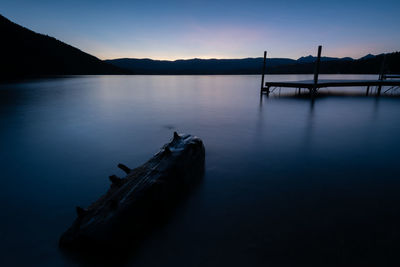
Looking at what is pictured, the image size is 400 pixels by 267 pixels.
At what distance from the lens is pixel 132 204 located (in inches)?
110

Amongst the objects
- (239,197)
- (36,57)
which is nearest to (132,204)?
(239,197)

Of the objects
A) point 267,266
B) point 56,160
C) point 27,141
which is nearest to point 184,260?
point 267,266

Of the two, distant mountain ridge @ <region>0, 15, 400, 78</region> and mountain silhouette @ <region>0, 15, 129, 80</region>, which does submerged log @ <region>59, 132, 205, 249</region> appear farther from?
mountain silhouette @ <region>0, 15, 129, 80</region>

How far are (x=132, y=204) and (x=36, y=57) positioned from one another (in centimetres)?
10987

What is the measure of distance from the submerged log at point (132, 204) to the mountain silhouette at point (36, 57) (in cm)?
6633

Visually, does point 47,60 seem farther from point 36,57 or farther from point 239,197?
point 239,197

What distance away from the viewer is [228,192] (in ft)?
13.6

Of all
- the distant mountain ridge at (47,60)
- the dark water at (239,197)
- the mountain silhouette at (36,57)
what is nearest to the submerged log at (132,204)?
the dark water at (239,197)

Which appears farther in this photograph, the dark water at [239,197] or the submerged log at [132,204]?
the dark water at [239,197]

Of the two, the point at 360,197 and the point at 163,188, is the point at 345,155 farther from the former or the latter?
the point at 163,188

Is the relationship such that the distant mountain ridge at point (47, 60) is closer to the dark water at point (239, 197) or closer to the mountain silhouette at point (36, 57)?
the mountain silhouette at point (36, 57)

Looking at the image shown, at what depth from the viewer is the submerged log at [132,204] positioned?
8.30 feet

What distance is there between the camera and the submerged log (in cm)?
253

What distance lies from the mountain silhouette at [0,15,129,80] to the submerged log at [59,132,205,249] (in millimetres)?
66327
